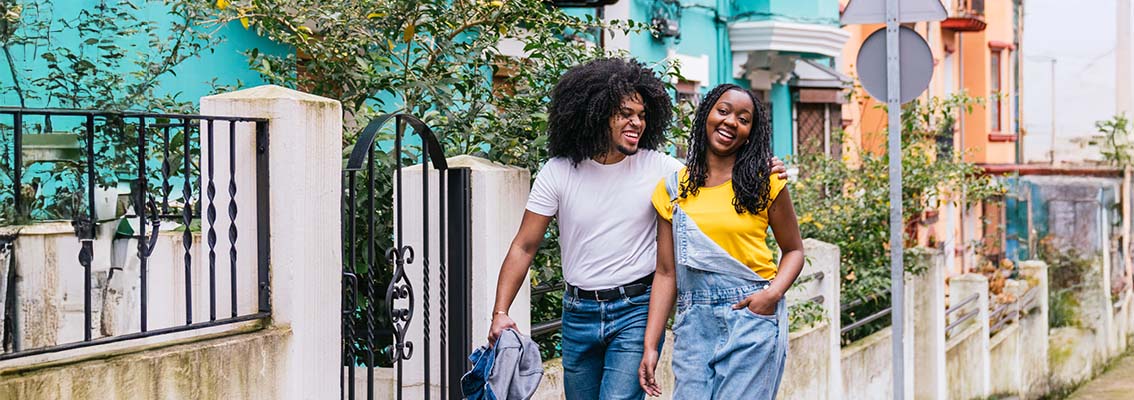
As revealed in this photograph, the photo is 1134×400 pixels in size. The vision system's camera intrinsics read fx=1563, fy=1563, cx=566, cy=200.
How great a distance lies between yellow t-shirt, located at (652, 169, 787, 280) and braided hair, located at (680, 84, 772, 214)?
3cm

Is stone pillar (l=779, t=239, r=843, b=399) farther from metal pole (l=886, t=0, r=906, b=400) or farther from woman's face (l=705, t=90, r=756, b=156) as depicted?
woman's face (l=705, t=90, r=756, b=156)

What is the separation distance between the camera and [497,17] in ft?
23.8

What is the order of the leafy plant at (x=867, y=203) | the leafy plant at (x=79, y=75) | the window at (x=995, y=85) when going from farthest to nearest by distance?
the window at (x=995, y=85) < the leafy plant at (x=867, y=203) < the leafy plant at (x=79, y=75)

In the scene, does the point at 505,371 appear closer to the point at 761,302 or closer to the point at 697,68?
the point at 761,302

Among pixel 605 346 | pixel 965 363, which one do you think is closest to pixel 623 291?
pixel 605 346

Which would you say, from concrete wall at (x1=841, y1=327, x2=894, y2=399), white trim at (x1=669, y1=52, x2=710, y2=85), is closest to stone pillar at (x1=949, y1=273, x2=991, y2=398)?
concrete wall at (x1=841, y1=327, x2=894, y2=399)

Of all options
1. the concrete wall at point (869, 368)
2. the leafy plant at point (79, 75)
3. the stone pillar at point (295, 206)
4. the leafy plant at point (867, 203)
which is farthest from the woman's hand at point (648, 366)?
the leafy plant at point (867, 203)

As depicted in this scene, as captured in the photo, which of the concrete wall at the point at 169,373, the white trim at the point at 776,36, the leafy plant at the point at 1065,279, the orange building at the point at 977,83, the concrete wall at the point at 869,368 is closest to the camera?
the concrete wall at the point at 169,373

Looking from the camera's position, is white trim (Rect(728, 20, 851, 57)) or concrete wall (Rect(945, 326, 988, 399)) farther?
white trim (Rect(728, 20, 851, 57))

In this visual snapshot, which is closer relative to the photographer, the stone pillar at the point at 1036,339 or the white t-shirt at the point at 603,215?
the white t-shirt at the point at 603,215

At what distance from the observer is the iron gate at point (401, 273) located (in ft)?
18.9

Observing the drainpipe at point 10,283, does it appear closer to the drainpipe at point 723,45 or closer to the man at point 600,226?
the man at point 600,226

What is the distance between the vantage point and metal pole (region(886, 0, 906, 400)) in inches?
350

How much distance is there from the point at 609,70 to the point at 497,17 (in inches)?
62.0
